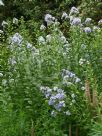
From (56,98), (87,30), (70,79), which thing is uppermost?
(87,30)

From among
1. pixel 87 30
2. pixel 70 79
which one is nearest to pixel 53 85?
pixel 70 79

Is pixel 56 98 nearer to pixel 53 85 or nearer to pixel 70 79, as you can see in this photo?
pixel 70 79

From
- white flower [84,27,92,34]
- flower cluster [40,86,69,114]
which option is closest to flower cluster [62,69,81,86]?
flower cluster [40,86,69,114]

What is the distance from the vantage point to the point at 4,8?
43.9 ft

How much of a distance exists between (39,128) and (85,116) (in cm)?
52

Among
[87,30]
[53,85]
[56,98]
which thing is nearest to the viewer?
[56,98]

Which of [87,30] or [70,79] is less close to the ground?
[87,30]

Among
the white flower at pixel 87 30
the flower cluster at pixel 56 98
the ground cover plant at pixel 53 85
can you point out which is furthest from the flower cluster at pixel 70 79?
the white flower at pixel 87 30

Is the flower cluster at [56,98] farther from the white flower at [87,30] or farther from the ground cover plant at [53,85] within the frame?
the white flower at [87,30]

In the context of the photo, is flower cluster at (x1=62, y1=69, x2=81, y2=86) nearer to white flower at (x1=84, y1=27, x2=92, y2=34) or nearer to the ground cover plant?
the ground cover plant

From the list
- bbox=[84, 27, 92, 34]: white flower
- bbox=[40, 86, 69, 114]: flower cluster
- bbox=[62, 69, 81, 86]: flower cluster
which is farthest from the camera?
bbox=[84, 27, 92, 34]: white flower

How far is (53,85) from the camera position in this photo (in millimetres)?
5316

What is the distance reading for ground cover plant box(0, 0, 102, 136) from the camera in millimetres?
4742

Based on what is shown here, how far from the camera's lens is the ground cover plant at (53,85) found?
4742 millimetres
